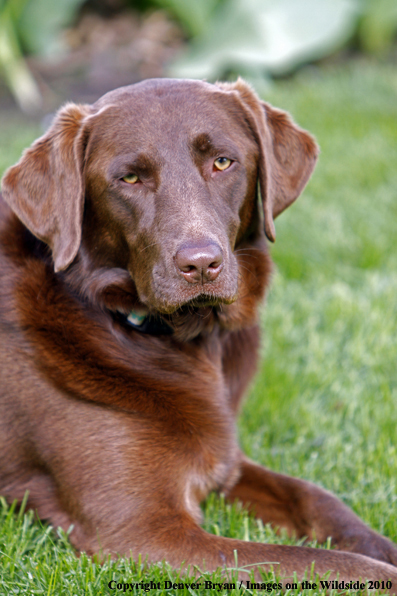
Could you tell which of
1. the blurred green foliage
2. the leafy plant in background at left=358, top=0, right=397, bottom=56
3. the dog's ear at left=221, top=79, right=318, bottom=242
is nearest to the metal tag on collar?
the dog's ear at left=221, top=79, right=318, bottom=242

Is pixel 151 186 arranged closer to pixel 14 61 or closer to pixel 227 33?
pixel 14 61

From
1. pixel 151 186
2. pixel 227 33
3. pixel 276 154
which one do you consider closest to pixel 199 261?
pixel 151 186

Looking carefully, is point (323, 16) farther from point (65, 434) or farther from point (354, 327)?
point (65, 434)

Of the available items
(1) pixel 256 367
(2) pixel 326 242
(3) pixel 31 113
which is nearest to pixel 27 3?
(3) pixel 31 113

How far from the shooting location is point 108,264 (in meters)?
2.61

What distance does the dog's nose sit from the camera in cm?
224

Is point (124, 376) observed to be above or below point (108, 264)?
below

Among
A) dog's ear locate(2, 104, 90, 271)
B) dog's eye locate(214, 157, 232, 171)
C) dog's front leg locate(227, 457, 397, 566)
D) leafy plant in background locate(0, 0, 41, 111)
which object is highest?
dog's eye locate(214, 157, 232, 171)

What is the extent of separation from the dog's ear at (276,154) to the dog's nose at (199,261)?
19.9 inches

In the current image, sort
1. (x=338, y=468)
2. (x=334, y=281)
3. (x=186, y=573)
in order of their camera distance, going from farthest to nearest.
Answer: (x=334, y=281) → (x=338, y=468) → (x=186, y=573)

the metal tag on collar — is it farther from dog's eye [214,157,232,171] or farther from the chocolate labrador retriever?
dog's eye [214,157,232,171]

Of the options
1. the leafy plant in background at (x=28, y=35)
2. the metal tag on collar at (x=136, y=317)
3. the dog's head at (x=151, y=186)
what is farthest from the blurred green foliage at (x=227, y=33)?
the metal tag on collar at (x=136, y=317)

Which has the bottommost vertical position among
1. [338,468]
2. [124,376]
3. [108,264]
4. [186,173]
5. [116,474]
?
[338,468]

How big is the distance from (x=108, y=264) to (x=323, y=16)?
21.9 ft
